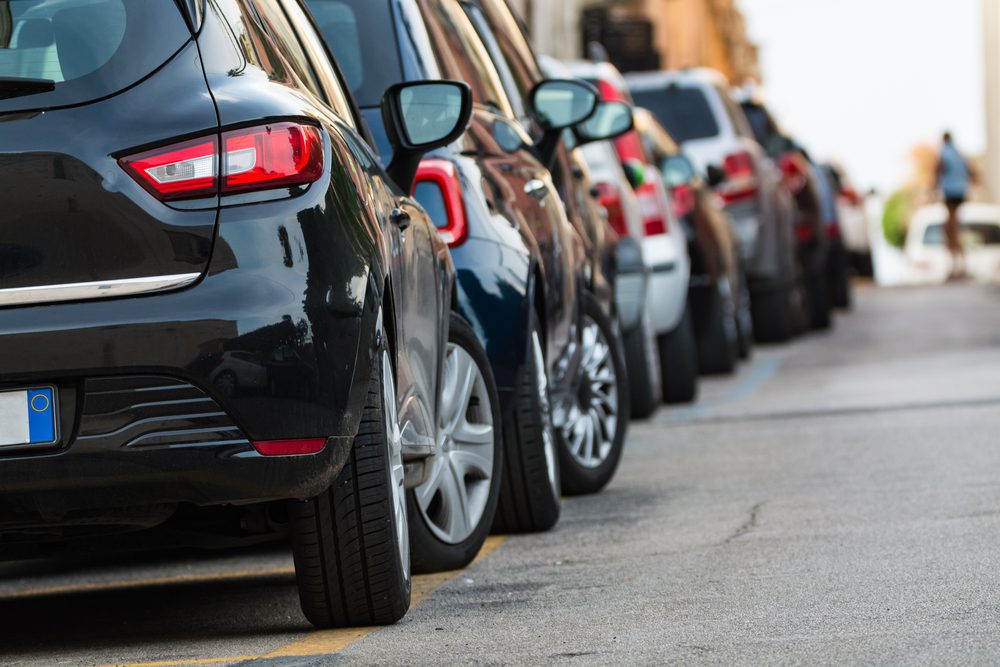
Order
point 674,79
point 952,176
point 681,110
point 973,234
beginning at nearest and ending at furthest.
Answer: point 681,110
point 674,79
point 952,176
point 973,234

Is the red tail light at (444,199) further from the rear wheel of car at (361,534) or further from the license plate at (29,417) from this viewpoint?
the license plate at (29,417)

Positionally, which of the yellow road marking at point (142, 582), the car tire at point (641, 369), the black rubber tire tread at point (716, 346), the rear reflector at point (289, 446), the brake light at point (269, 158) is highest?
the brake light at point (269, 158)

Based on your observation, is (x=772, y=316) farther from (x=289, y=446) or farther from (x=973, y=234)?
(x=973, y=234)

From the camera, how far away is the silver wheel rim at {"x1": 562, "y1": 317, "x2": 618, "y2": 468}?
7.95 metres

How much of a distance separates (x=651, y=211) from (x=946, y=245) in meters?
24.5

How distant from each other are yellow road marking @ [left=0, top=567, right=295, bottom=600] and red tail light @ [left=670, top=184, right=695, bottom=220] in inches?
303

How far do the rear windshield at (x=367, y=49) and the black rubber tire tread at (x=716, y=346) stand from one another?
7588mm

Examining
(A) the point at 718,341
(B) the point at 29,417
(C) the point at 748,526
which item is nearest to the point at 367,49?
(C) the point at 748,526

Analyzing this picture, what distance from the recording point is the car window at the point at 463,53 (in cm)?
716

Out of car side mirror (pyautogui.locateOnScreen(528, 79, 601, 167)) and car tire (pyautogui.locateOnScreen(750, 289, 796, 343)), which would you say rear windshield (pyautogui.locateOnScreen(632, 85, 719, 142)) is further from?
car side mirror (pyautogui.locateOnScreen(528, 79, 601, 167))

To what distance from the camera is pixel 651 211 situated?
1270 centimetres

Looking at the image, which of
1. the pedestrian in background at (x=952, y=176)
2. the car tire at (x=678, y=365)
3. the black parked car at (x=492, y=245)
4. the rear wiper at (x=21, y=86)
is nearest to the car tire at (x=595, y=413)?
the black parked car at (x=492, y=245)

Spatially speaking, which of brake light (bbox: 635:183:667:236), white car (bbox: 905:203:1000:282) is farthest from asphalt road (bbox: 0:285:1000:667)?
white car (bbox: 905:203:1000:282)

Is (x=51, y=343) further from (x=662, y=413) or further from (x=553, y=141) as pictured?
(x=662, y=413)
